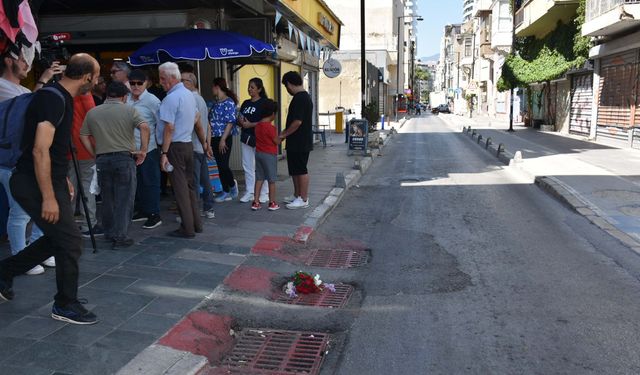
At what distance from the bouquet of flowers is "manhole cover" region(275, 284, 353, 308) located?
4cm

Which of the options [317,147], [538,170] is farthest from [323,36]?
[538,170]

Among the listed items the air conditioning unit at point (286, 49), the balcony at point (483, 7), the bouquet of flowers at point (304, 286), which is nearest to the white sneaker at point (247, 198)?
the bouquet of flowers at point (304, 286)

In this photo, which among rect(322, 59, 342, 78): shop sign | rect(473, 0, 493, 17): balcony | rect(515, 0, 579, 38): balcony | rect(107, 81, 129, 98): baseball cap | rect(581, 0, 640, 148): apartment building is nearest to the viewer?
rect(107, 81, 129, 98): baseball cap

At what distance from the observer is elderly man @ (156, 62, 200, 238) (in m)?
6.20

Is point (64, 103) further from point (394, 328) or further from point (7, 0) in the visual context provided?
point (394, 328)

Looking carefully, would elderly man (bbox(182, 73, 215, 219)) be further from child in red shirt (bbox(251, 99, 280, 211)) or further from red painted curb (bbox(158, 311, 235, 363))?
red painted curb (bbox(158, 311, 235, 363))

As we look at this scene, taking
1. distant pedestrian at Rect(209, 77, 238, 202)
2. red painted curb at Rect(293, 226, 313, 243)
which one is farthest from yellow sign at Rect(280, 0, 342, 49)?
red painted curb at Rect(293, 226, 313, 243)

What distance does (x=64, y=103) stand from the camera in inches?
144

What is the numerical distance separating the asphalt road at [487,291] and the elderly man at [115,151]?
2701mm

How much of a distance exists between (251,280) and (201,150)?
8.69ft

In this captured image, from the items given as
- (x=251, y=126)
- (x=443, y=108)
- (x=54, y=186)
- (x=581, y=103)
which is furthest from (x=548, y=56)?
(x=443, y=108)

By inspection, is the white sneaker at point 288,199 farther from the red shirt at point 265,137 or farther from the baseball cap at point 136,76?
the baseball cap at point 136,76

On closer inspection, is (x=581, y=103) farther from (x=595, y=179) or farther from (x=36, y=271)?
(x=36, y=271)

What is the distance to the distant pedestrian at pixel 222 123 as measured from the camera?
27.9 ft
